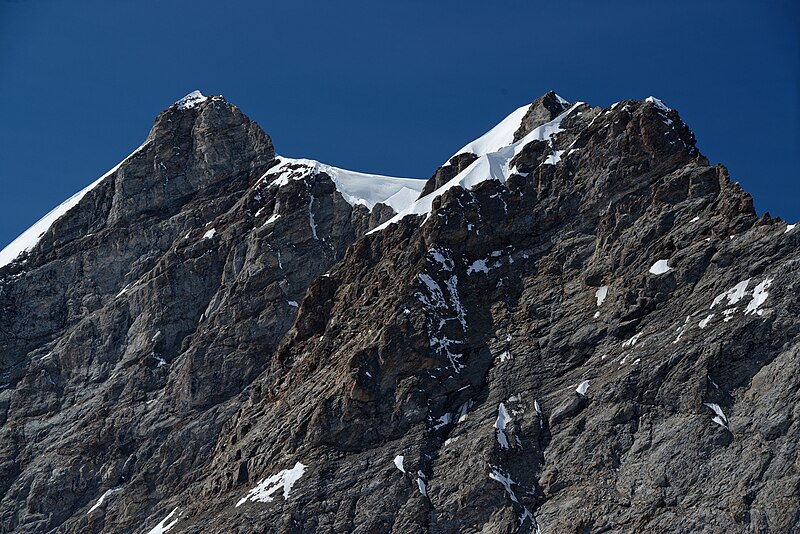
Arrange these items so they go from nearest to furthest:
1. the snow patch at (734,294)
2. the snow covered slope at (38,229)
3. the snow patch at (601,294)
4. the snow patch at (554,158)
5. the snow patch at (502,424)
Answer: the snow patch at (734,294)
the snow patch at (502,424)
the snow patch at (601,294)
the snow patch at (554,158)
the snow covered slope at (38,229)

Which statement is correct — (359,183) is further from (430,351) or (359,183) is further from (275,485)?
(275,485)

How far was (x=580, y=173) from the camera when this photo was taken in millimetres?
105188

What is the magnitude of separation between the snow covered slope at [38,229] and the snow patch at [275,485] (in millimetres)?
52272

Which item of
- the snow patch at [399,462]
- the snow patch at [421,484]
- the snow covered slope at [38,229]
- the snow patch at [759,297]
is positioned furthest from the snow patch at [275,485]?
the snow covered slope at [38,229]

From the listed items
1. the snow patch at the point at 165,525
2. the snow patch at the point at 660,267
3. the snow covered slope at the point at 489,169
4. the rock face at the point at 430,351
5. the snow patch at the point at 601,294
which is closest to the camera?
the rock face at the point at 430,351

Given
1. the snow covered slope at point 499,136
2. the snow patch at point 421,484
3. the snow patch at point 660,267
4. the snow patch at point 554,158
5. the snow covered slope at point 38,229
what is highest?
the snow covered slope at point 38,229

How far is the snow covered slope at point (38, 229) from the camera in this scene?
137125 millimetres

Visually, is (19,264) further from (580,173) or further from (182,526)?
(580,173)

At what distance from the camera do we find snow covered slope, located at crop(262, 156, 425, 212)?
12613 centimetres

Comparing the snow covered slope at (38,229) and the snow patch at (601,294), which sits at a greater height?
the snow covered slope at (38,229)

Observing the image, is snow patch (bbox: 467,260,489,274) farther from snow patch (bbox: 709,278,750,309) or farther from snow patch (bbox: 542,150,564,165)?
snow patch (bbox: 709,278,750,309)

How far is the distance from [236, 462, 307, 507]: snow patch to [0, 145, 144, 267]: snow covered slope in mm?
52272

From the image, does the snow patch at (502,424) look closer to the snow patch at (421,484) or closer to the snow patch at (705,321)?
the snow patch at (421,484)

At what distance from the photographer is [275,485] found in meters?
93.6
